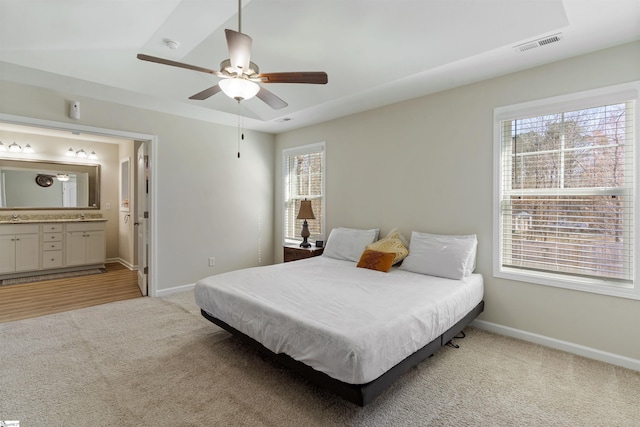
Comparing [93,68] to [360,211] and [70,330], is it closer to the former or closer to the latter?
[70,330]

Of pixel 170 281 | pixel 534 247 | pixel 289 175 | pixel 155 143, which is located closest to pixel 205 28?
pixel 155 143

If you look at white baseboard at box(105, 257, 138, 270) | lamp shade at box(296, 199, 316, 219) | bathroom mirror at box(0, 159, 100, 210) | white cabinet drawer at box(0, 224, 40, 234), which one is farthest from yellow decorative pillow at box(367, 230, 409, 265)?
bathroom mirror at box(0, 159, 100, 210)

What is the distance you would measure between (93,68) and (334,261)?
11.2 ft

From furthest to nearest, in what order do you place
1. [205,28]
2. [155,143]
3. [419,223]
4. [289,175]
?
1. [289,175]
2. [155,143]
3. [419,223]
4. [205,28]

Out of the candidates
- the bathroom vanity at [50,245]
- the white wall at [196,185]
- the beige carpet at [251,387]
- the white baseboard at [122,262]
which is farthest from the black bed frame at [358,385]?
the bathroom vanity at [50,245]

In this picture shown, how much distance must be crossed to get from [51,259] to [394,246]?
5.94 meters

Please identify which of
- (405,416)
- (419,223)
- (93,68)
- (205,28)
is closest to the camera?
(405,416)

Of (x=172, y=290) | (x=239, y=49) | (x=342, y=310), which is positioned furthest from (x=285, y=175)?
(x=342, y=310)

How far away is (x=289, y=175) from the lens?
5398 mm

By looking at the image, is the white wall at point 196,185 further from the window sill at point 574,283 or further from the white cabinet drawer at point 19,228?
the window sill at point 574,283

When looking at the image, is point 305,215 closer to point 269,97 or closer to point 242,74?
point 269,97

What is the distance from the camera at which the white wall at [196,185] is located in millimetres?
3744

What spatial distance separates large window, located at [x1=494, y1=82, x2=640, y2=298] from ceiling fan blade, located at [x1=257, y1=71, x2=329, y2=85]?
2035 millimetres

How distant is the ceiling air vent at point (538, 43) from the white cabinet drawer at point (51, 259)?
287 inches
